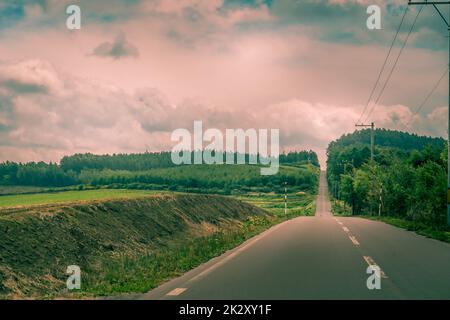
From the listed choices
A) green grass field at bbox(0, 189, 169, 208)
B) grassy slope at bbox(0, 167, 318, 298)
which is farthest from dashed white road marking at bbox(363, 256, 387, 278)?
green grass field at bbox(0, 189, 169, 208)

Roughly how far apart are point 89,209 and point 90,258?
14.3 feet

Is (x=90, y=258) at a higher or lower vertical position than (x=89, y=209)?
lower

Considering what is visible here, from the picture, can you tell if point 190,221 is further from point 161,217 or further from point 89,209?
point 89,209

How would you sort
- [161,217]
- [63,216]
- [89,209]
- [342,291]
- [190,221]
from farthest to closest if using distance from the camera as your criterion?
1. [190,221]
2. [161,217]
3. [89,209]
4. [63,216]
5. [342,291]

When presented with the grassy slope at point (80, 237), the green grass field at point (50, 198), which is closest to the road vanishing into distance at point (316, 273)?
the grassy slope at point (80, 237)

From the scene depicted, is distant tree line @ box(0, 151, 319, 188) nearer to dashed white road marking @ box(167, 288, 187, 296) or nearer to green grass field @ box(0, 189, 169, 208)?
green grass field @ box(0, 189, 169, 208)

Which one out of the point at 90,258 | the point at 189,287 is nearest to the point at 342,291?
the point at 189,287

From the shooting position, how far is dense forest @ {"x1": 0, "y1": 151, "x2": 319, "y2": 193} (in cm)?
7850

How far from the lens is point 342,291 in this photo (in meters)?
8.73

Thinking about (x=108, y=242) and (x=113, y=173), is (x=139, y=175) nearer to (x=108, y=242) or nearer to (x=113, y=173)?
(x=113, y=173)

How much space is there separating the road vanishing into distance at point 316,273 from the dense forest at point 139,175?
66.8 m

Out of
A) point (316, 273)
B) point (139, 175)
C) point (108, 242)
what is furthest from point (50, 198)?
point (139, 175)

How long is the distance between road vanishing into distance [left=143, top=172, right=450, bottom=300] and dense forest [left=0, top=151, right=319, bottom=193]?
66803 millimetres

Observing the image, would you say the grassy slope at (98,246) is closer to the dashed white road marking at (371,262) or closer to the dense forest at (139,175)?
the dashed white road marking at (371,262)
